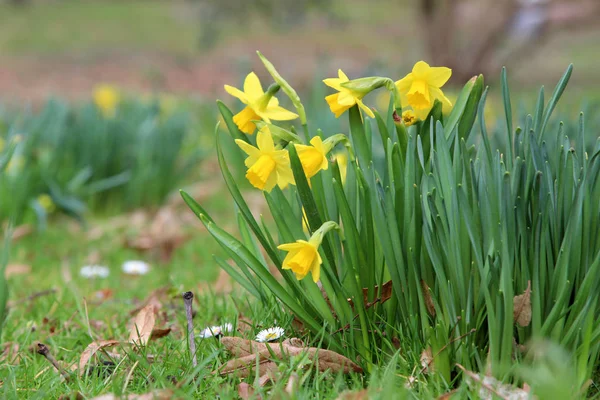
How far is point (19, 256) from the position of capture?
8.87 feet

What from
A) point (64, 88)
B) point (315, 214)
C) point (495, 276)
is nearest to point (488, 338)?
point (495, 276)

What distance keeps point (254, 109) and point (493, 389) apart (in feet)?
2.32

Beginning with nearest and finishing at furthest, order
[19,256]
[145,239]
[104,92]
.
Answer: [19,256] < [145,239] < [104,92]

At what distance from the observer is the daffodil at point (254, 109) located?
1.36 metres

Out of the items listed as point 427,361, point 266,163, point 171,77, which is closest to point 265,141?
point 266,163

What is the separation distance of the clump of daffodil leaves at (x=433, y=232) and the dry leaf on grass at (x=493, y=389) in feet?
0.12

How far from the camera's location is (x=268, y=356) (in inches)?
52.3

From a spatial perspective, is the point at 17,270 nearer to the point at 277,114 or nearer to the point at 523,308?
the point at 277,114

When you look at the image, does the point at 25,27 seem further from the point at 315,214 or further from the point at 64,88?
the point at 315,214

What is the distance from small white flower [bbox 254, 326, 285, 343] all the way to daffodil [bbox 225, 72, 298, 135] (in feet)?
1.42

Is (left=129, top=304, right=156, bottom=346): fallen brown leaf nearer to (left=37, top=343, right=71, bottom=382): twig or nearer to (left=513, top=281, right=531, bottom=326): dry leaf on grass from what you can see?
(left=37, top=343, right=71, bottom=382): twig

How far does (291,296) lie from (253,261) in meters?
0.11

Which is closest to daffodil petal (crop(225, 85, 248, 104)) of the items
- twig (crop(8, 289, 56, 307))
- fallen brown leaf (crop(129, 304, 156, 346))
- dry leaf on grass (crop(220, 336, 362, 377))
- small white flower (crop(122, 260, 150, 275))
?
dry leaf on grass (crop(220, 336, 362, 377))

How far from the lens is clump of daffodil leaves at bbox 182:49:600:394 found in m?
1.18
